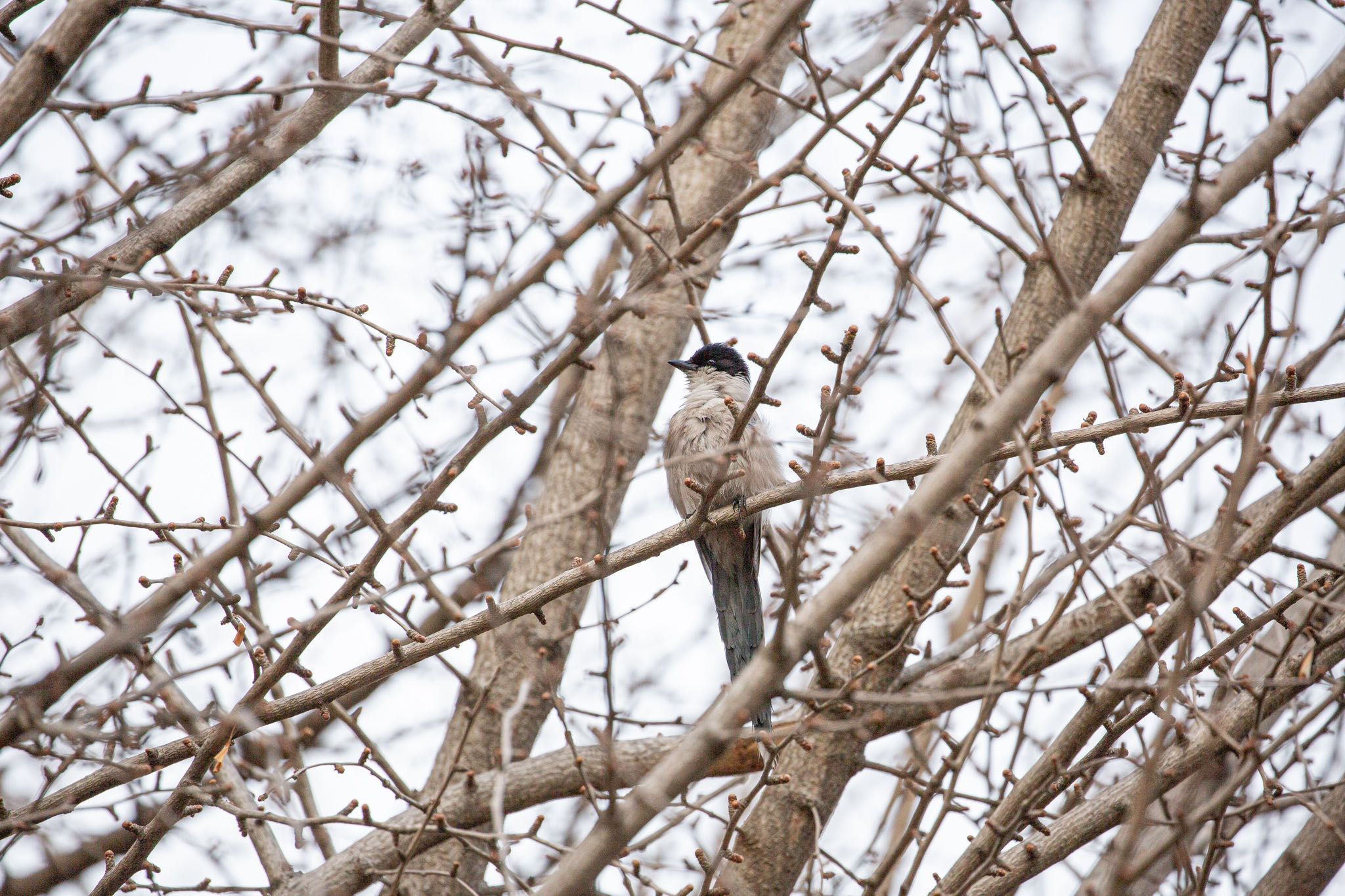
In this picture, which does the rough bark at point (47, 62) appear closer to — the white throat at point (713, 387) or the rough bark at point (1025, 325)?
the rough bark at point (1025, 325)

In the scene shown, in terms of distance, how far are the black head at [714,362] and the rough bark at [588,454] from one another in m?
0.30

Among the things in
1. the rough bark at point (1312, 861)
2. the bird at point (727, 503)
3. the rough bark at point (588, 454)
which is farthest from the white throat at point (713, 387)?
the rough bark at point (1312, 861)

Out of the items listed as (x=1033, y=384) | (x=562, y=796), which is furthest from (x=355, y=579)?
(x=562, y=796)

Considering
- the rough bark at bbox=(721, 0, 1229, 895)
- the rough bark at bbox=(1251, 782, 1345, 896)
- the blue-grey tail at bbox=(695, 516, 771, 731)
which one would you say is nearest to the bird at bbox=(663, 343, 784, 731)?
the blue-grey tail at bbox=(695, 516, 771, 731)

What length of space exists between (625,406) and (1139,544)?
109 inches

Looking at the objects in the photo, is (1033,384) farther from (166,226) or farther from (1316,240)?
(166,226)

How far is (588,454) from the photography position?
245 inches

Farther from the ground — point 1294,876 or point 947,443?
point 947,443

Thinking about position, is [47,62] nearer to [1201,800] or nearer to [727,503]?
[727,503]

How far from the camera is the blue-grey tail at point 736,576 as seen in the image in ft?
17.8

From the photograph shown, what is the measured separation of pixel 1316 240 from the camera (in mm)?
2262

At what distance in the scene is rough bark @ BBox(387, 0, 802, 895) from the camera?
5309mm

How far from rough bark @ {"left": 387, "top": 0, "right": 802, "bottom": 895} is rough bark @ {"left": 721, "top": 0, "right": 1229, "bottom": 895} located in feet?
3.87

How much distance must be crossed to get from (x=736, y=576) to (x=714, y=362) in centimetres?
122
